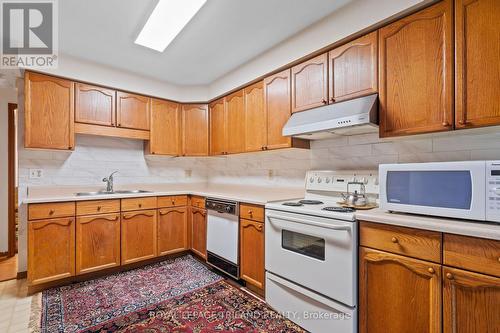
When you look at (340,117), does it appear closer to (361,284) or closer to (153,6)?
(361,284)

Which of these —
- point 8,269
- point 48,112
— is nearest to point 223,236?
point 48,112

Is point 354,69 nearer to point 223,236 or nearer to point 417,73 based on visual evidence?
point 417,73

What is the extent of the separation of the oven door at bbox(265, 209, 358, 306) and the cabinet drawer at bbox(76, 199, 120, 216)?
171 centimetres

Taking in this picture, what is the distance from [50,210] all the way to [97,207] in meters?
0.38

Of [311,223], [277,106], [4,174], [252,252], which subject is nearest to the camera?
[311,223]

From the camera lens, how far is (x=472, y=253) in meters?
1.12

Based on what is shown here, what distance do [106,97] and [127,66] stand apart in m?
0.44

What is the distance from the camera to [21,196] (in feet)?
8.48

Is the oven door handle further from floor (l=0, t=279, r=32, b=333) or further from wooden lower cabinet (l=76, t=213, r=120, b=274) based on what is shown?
floor (l=0, t=279, r=32, b=333)

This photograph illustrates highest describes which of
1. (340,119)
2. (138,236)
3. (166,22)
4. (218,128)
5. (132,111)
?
(166,22)

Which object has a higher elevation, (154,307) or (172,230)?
(172,230)

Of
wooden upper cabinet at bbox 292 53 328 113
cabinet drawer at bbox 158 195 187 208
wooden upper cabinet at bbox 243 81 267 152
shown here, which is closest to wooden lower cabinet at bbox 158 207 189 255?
cabinet drawer at bbox 158 195 187 208

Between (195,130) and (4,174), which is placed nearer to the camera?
(4,174)

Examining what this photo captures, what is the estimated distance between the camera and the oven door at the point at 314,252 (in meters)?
1.52
